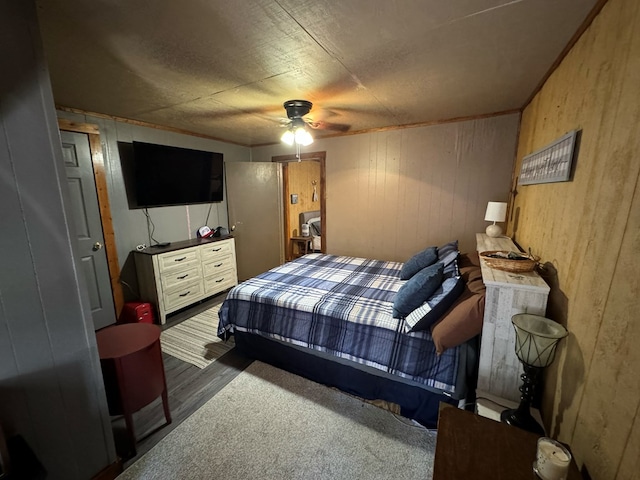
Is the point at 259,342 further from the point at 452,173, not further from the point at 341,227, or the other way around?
the point at 452,173

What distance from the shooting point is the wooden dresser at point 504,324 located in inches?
53.6

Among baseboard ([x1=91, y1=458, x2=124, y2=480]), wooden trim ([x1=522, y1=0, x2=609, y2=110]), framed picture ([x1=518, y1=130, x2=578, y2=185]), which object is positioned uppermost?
wooden trim ([x1=522, y1=0, x2=609, y2=110])

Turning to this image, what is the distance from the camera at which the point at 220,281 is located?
385 centimetres

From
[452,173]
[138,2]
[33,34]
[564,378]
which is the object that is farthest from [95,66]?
[452,173]

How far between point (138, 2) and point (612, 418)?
2322 millimetres

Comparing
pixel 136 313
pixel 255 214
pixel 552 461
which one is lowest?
pixel 136 313

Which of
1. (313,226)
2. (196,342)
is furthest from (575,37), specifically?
(313,226)

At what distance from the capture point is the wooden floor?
1660 millimetres

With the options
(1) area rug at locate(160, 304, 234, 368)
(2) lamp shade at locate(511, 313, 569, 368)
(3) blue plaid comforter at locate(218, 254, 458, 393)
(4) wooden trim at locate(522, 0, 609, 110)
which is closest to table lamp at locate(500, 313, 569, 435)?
(2) lamp shade at locate(511, 313, 569, 368)

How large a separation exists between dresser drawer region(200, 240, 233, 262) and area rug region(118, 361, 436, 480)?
201 centimetres

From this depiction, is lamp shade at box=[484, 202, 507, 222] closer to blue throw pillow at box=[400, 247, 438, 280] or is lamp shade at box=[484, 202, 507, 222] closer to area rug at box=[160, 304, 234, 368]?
blue throw pillow at box=[400, 247, 438, 280]

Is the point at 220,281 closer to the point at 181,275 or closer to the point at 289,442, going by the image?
the point at 181,275

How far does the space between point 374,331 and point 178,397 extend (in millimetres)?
1597

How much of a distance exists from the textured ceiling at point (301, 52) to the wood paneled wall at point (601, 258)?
340 mm
